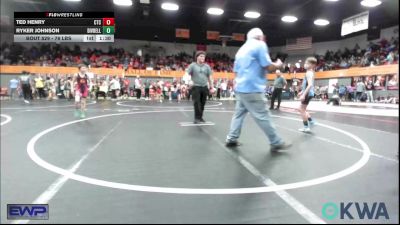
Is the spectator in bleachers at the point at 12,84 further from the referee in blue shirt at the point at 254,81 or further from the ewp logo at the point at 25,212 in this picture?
the referee in blue shirt at the point at 254,81

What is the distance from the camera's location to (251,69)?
134 inches

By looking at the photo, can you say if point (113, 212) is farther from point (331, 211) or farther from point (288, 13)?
point (288, 13)

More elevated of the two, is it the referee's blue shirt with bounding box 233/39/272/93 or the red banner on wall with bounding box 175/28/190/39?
the red banner on wall with bounding box 175/28/190/39

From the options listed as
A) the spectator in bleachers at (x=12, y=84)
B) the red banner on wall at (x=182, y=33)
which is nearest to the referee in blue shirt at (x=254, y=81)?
the spectator in bleachers at (x=12, y=84)

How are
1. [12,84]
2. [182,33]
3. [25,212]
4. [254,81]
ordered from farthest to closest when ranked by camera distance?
[182,33] < [254,81] < [12,84] < [25,212]

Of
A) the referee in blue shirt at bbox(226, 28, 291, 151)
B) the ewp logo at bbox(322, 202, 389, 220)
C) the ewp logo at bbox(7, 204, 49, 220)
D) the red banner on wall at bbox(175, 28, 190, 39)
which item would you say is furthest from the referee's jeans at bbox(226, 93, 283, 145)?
the red banner on wall at bbox(175, 28, 190, 39)
